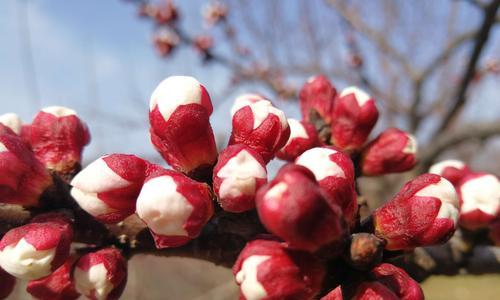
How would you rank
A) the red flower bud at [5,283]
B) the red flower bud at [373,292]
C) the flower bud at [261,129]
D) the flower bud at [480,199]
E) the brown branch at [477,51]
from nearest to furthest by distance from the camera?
the red flower bud at [373,292] → the flower bud at [261,129] → the red flower bud at [5,283] → the flower bud at [480,199] → the brown branch at [477,51]

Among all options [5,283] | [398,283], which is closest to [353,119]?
[398,283]

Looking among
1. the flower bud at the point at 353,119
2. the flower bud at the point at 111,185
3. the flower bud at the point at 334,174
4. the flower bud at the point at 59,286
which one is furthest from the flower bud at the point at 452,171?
the flower bud at the point at 59,286

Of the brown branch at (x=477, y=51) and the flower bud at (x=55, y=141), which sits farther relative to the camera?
the brown branch at (x=477, y=51)

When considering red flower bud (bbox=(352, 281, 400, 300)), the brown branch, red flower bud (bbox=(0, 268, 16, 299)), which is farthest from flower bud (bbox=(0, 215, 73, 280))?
the brown branch

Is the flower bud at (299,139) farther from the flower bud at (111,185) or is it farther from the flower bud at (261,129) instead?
the flower bud at (111,185)

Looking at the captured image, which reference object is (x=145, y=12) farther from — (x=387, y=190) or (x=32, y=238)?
(x=32, y=238)

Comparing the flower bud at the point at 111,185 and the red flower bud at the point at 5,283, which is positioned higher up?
the flower bud at the point at 111,185

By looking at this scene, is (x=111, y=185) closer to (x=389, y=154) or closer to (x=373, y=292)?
(x=373, y=292)
